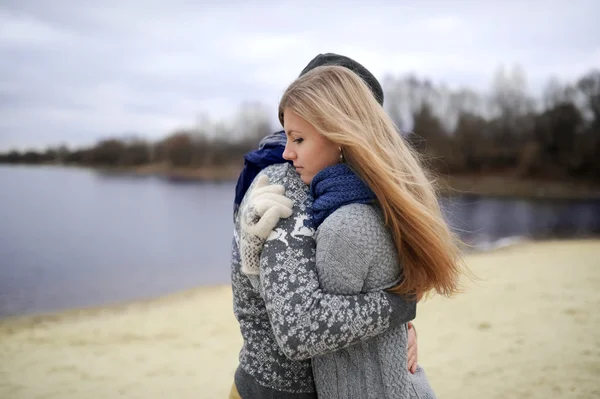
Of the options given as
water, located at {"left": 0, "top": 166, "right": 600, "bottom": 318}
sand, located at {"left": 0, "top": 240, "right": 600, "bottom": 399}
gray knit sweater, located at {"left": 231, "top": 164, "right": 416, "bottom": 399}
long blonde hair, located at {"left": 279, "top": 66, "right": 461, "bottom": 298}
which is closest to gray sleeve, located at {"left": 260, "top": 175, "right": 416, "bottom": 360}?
gray knit sweater, located at {"left": 231, "top": 164, "right": 416, "bottom": 399}

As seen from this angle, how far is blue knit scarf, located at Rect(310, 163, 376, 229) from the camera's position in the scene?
1.50m

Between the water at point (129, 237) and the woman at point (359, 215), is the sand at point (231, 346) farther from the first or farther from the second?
the woman at point (359, 215)

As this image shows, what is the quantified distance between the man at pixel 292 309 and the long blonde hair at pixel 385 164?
171 millimetres

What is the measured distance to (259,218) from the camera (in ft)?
4.88

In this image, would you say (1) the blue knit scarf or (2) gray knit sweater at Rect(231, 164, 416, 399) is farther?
(1) the blue knit scarf

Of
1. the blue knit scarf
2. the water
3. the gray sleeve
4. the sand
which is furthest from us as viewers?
the water

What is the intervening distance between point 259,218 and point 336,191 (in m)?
0.26

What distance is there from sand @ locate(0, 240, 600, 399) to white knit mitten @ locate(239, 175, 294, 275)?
4.50m

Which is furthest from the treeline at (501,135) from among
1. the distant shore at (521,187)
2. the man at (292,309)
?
the man at (292,309)

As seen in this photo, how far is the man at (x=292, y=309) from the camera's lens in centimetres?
140

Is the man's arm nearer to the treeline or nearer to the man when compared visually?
the man

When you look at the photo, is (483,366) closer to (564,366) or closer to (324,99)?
(564,366)

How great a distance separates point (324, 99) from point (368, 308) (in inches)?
27.0

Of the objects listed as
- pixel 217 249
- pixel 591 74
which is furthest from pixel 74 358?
pixel 591 74
